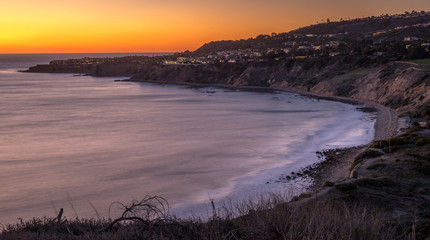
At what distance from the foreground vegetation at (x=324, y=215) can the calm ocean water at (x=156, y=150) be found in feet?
9.37

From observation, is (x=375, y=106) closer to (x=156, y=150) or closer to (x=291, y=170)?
(x=156, y=150)

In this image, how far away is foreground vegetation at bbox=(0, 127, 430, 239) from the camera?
6.07 metres

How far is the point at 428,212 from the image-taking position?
37.8ft

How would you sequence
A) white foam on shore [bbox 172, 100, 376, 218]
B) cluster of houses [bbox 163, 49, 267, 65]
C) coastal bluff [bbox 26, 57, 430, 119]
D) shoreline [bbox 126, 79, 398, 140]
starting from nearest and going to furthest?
white foam on shore [bbox 172, 100, 376, 218], shoreline [bbox 126, 79, 398, 140], coastal bluff [bbox 26, 57, 430, 119], cluster of houses [bbox 163, 49, 267, 65]

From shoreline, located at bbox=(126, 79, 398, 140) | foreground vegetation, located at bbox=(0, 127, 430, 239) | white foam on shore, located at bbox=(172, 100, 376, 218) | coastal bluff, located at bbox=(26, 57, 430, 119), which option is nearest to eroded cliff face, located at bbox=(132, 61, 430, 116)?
coastal bluff, located at bbox=(26, 57, 430, 119)

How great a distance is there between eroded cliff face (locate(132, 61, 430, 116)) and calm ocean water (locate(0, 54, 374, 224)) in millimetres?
6148

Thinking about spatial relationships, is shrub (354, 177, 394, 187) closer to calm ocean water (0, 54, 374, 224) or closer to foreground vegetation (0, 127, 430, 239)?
foreground vegetation (0, 127, 430, 239)

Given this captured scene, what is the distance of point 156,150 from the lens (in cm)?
3072

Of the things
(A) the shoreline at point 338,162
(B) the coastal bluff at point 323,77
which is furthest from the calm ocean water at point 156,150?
(B) the coastal bluff at point 323,77

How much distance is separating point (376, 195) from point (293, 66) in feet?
275

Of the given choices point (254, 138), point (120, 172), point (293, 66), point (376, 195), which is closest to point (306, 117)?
point (254, 138)

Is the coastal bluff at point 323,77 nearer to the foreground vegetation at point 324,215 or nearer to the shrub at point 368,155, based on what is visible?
the shrub at point 368,155

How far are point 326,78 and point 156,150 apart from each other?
57003mm

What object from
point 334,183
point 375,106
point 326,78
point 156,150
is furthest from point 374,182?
point 326,78
